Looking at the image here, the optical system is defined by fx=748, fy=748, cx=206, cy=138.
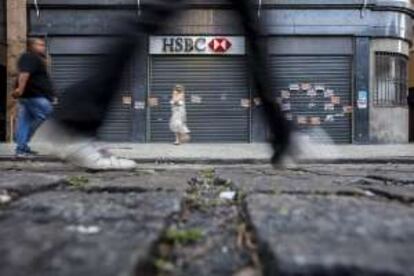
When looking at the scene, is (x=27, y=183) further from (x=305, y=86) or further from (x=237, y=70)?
(x=305, y=86)

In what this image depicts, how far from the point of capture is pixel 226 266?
1623mm

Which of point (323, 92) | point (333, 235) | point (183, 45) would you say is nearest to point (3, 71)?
point (183, 45)

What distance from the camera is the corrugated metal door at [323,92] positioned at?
21.7 m

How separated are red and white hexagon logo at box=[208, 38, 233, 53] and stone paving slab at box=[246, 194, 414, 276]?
19.1 metres

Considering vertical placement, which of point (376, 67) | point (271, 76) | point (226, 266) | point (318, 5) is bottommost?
point (226, 266)

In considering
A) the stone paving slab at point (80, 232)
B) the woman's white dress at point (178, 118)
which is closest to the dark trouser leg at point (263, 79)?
the stone paving slab at point (80, 232)

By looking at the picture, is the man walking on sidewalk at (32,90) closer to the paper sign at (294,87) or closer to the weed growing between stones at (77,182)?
the weed growing between stones at (77,182)

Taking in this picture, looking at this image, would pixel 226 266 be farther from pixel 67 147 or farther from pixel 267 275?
pixel 67 147

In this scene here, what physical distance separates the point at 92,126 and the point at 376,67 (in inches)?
756

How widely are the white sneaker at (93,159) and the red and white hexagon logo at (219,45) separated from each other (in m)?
17.3

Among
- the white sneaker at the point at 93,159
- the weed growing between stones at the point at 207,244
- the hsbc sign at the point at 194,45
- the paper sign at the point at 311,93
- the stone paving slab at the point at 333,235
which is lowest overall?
the weed growing between stones at the point at 207,244

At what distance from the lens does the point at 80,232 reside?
1784 mm

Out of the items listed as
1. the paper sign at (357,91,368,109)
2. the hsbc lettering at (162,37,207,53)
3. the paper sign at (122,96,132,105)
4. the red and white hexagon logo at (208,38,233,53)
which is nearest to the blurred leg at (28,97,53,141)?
the paper sign at (122,96,132,105)

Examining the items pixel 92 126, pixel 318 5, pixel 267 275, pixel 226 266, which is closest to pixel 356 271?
pixel 267 275
